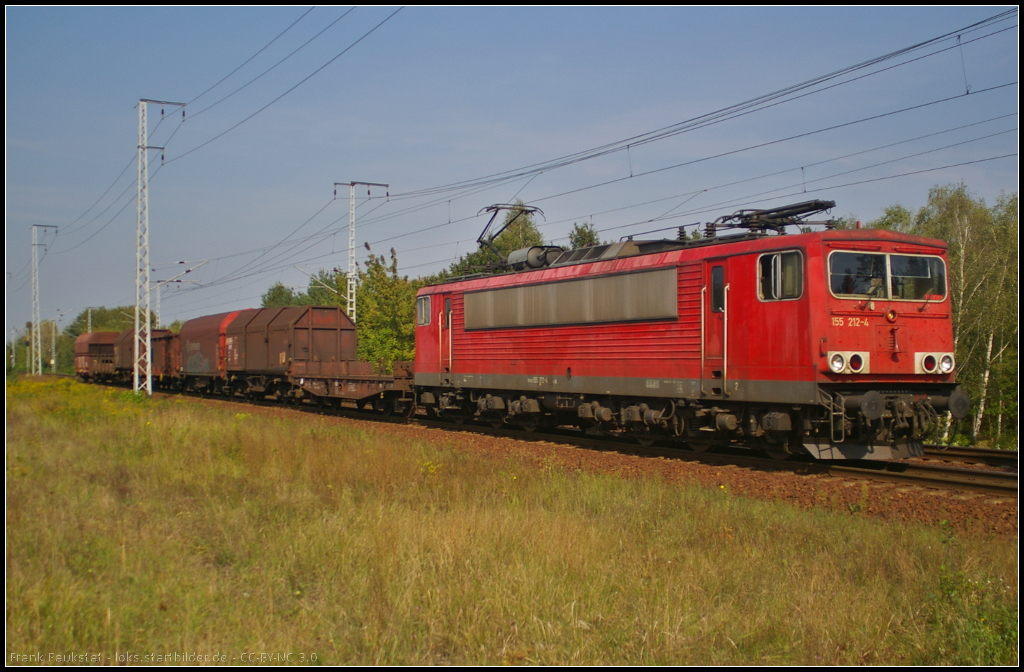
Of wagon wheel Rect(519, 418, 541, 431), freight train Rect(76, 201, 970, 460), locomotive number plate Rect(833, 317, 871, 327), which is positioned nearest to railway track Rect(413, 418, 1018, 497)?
freight train Rect(76, 201, 970, 460)

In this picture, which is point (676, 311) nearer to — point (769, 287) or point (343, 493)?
point (769, 287)

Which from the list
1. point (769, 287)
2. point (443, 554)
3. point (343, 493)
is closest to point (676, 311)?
point (769, 287)

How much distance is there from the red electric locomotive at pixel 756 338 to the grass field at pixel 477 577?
9.32 feet

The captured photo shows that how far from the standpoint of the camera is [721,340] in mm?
12898

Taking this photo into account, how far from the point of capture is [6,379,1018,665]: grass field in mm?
5184

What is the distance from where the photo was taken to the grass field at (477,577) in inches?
204

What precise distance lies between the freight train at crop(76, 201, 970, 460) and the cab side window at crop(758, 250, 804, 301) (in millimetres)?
25

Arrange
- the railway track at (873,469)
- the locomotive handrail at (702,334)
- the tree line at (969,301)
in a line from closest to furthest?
the railway track at (873,469)
the locomotive handrail at (702,334)
the tree line at (969,301)

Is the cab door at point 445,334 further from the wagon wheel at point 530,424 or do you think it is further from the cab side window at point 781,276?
the cab side window at point 781,276

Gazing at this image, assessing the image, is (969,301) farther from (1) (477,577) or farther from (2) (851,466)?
(1) (477,577)

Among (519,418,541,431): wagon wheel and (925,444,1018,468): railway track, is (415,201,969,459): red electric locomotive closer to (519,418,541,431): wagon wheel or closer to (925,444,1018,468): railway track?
(519,418,541,431): wagon wheel

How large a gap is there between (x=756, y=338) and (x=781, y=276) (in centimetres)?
107

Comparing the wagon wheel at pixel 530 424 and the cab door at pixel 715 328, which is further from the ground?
the cab door at pixel 715 328

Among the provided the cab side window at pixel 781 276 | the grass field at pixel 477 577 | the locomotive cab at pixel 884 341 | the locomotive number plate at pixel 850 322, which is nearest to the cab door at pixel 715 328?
the cab side window at pixel 781 276
